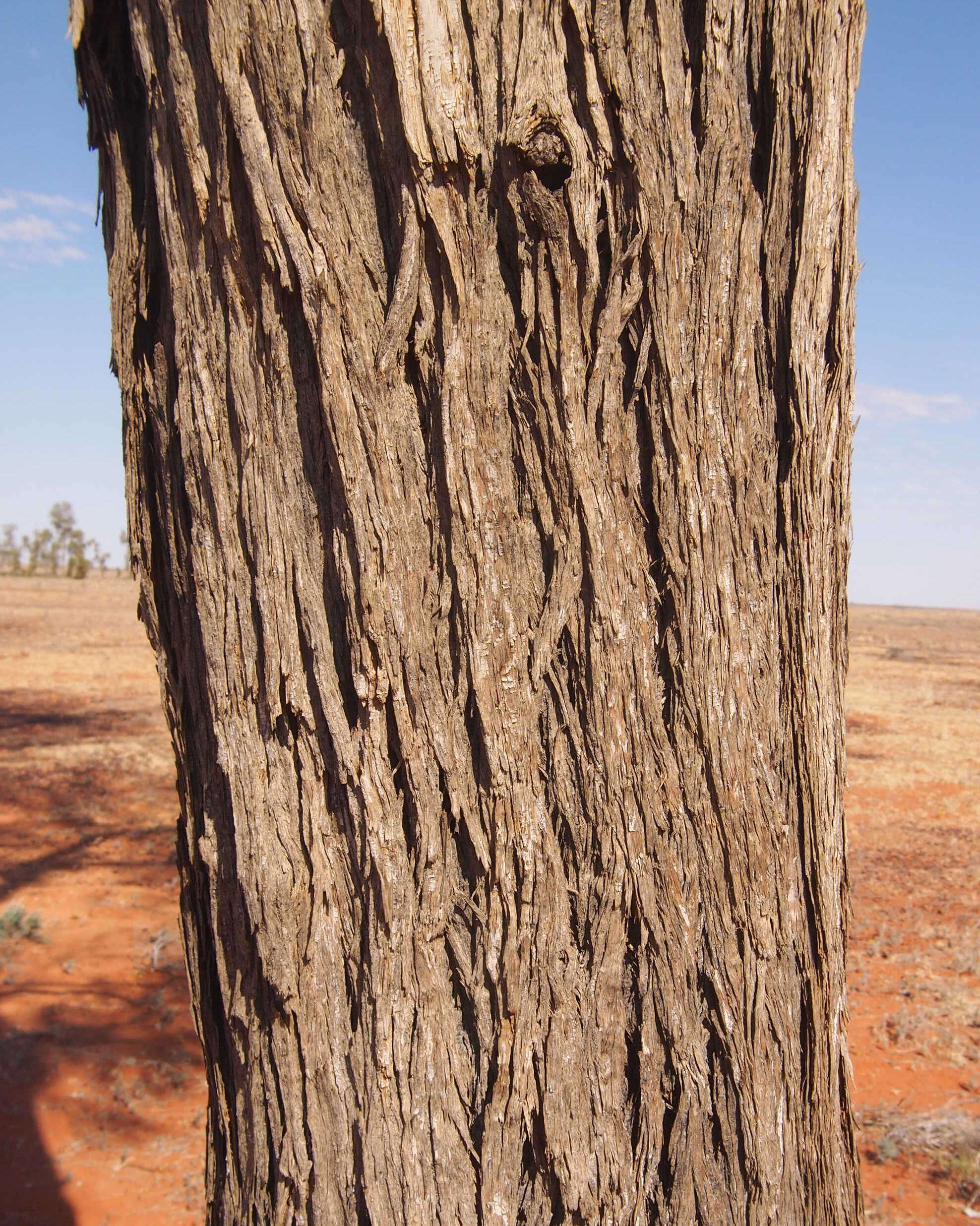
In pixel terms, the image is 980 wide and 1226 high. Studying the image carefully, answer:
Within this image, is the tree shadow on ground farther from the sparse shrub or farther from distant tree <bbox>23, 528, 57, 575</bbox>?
distant tree <bbox>23, 528, 57, 575</bbox>

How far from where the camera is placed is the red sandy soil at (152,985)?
430 cm

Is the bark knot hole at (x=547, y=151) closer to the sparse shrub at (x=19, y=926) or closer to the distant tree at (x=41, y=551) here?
the sparse shrub at (x=19, y=926)

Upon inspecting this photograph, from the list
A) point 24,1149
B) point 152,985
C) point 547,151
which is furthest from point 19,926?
point 547,151

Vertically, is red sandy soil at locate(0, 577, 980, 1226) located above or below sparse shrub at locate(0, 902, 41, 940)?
below

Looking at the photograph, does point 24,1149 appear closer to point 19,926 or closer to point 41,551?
point 19,926

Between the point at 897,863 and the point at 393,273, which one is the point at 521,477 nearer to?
the point at 393,273

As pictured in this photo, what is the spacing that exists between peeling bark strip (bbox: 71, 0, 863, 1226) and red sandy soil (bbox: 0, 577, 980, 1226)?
344 cm

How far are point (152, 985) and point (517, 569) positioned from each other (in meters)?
5.75

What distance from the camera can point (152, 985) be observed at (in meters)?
6.07

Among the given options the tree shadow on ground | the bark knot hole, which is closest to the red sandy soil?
the tree shadow on ground

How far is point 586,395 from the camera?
54.0 inches

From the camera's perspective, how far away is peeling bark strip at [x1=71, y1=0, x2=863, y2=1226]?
1.36 metres

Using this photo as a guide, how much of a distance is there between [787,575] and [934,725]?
1713 cm

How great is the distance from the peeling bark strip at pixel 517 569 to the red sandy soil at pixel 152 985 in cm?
344
